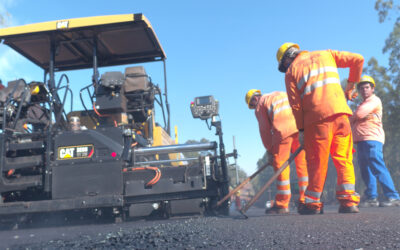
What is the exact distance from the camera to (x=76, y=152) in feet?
12.9

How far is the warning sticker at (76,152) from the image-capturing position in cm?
390

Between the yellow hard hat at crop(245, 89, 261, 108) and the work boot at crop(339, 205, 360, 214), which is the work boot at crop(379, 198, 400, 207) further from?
the yellow hard hat at crop(245, 89, 261, 108)

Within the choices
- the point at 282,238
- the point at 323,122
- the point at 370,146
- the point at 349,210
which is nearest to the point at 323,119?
the point at 323,122

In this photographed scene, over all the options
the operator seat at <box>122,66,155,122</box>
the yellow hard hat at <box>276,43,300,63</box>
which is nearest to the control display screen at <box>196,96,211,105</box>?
the operator seat at <box>122,66,155,122</box>

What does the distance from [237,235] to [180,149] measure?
7.54 ft

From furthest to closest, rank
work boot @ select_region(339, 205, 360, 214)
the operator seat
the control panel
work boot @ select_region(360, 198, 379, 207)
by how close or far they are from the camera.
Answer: the operator seat < the control panel < work boot @ select_region(360, 198, 379, 207) < work boot @ select_region(339, 205, 360, 214)

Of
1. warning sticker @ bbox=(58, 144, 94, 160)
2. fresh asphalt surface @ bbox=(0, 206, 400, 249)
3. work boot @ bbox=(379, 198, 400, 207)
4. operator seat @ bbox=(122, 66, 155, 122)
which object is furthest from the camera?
operator seat @ bbox=(122, 66, 155, 122)

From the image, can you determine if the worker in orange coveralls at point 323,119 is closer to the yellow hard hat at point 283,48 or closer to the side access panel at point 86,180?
the yellow hard hat at point 283,48

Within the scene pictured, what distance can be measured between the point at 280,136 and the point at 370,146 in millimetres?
1562

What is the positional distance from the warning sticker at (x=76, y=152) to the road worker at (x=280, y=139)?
7.48 feet

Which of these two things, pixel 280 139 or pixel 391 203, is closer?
pixel 280 139

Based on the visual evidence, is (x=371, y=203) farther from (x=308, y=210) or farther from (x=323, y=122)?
(x=323, y=122)

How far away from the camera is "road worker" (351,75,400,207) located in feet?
15.3

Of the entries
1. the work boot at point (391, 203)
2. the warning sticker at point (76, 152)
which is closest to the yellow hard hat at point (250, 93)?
the work boot at point (391, 203)
